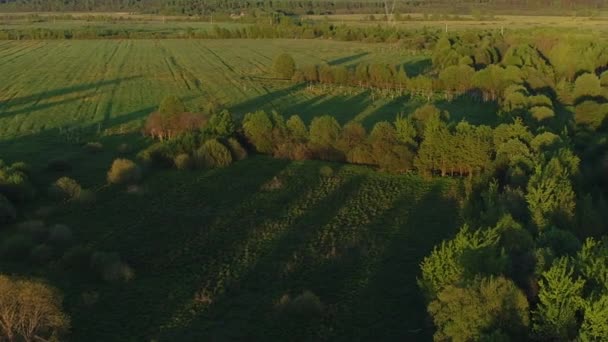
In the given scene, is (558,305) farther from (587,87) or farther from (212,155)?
(587,87)

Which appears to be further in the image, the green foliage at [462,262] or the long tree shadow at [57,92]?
A: the long tree shadow at [57,92]

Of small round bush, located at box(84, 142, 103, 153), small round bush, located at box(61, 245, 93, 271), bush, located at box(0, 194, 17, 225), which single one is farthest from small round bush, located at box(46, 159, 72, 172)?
small round bush, located at box(61, 245, 93, 271)

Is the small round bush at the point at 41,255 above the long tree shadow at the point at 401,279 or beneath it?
above

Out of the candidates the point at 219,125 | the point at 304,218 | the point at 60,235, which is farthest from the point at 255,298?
the point at 219,125

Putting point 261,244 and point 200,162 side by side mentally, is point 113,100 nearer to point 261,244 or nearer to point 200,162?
point 200,162

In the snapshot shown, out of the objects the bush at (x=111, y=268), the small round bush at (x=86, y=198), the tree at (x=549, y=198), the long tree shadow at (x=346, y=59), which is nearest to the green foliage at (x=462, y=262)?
the tree at (x=549, y=198)

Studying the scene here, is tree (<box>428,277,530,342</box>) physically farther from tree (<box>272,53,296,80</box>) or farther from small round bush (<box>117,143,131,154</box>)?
tree (<box>272,53,296,80</box>)

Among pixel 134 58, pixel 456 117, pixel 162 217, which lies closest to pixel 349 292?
pixel 162 217

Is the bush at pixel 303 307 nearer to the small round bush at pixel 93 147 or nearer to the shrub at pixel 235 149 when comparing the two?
the shrub at pixel 235 149
